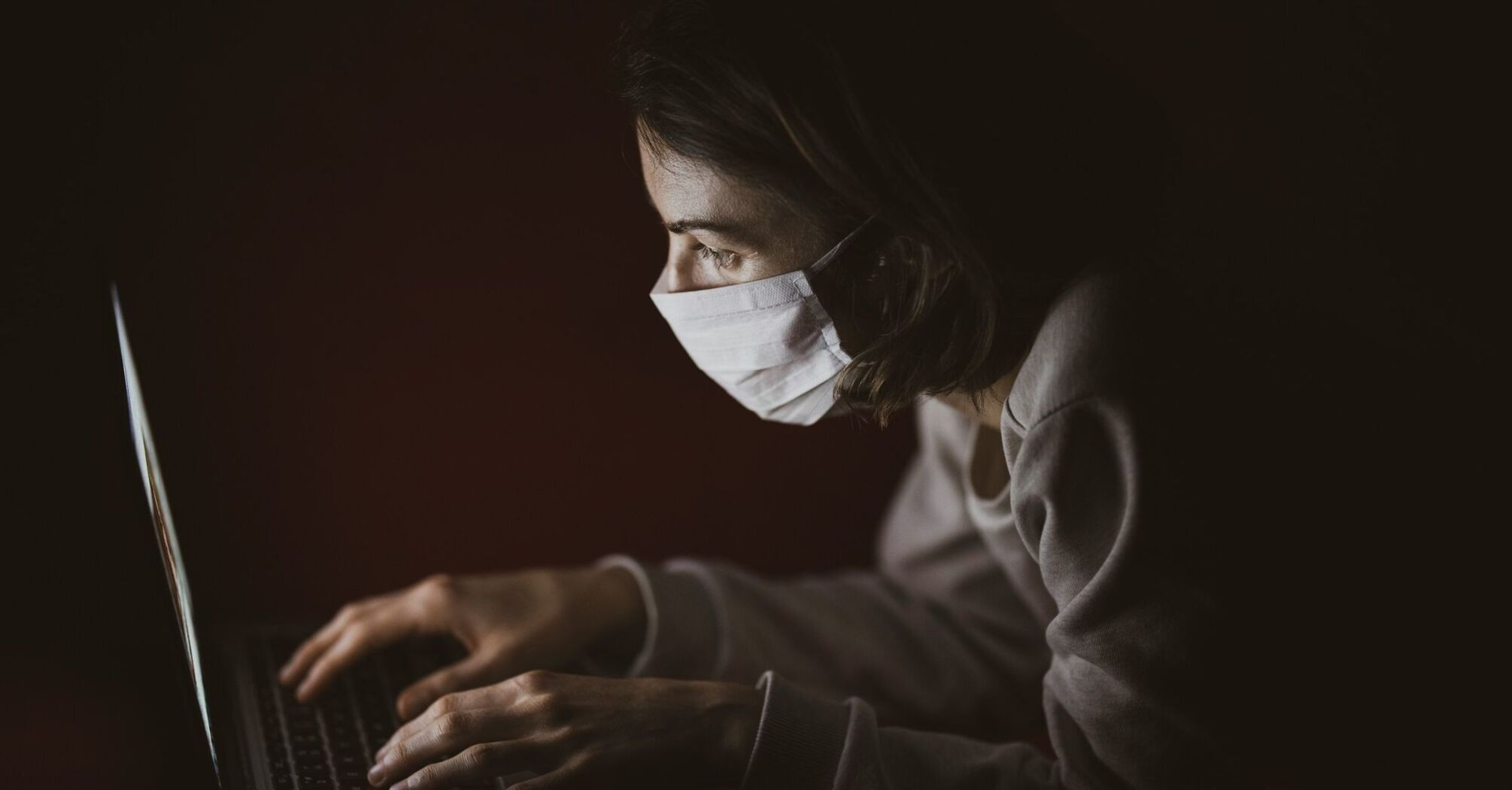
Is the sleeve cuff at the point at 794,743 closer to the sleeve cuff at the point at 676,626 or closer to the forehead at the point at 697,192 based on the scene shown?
the sleeve cuff at the point at 676,626

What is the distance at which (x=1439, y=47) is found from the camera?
1.11 meters

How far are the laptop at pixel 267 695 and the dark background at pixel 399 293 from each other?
54 millimetres

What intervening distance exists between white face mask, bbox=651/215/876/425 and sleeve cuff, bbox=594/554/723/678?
0.23m

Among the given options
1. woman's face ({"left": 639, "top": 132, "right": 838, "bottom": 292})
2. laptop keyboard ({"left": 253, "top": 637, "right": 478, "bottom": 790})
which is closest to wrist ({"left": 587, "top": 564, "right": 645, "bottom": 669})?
laptop keyboard ({"left": 253, "top": 637, "right": 478, "bottom": 790})

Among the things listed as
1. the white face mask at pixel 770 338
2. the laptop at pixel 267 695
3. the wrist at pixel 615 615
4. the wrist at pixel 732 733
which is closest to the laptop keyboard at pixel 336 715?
the laptop at pixel 267 695

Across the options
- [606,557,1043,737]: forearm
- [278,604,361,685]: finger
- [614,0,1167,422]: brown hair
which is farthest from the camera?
[606,557,1043,737]: forearm

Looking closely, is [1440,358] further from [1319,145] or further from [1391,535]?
[1319,145]

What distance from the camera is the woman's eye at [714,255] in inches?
29.1

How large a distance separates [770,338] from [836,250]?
8 cm

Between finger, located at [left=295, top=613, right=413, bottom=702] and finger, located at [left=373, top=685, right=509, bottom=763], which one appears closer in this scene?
finger, located at [left=373, top=685, right=509, bottom=763]

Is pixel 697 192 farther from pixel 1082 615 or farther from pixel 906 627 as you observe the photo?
pixel 906 627

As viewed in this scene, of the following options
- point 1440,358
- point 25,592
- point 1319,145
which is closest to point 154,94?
point 25,592

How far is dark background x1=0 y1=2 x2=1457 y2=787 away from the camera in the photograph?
838 mm

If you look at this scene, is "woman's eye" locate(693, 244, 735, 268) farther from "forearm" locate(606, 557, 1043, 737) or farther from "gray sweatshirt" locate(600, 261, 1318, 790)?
"forearm" locate(606, 557, 1043, 737)
